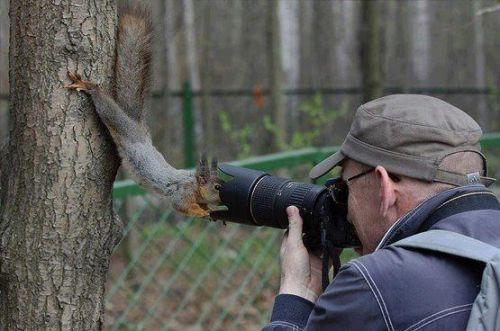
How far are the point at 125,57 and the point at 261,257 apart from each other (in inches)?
103

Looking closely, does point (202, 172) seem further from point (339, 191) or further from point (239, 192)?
point (339, 191)

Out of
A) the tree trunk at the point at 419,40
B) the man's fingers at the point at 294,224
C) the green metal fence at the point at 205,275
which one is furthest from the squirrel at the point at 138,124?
the tree trunk at the point at 419,40

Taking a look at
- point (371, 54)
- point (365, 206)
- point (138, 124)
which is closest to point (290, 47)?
point (371, 54)

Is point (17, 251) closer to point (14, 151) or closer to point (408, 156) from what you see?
point (14, 151)

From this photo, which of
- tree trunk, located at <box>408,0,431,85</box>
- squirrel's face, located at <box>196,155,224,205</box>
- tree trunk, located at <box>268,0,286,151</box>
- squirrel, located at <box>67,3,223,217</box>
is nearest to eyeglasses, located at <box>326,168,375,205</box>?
squirrel, located at <box>67,3,223,217</box>

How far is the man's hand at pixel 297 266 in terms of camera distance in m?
1.86

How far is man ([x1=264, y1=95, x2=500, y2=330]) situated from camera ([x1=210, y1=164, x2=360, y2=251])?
1.8 inches

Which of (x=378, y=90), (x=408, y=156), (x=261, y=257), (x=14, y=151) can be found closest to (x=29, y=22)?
(x=14, y=151)

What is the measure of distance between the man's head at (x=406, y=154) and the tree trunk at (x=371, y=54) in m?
3.67

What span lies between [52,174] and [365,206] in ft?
2.59

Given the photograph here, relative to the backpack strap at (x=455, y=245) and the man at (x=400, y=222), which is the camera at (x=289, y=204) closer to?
the man at (x=400, y=222)

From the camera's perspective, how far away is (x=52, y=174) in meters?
2.02

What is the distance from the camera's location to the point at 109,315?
482 cm

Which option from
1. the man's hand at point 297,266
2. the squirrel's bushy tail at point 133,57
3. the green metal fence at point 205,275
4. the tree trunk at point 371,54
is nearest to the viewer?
the man's hand at point 297,266
